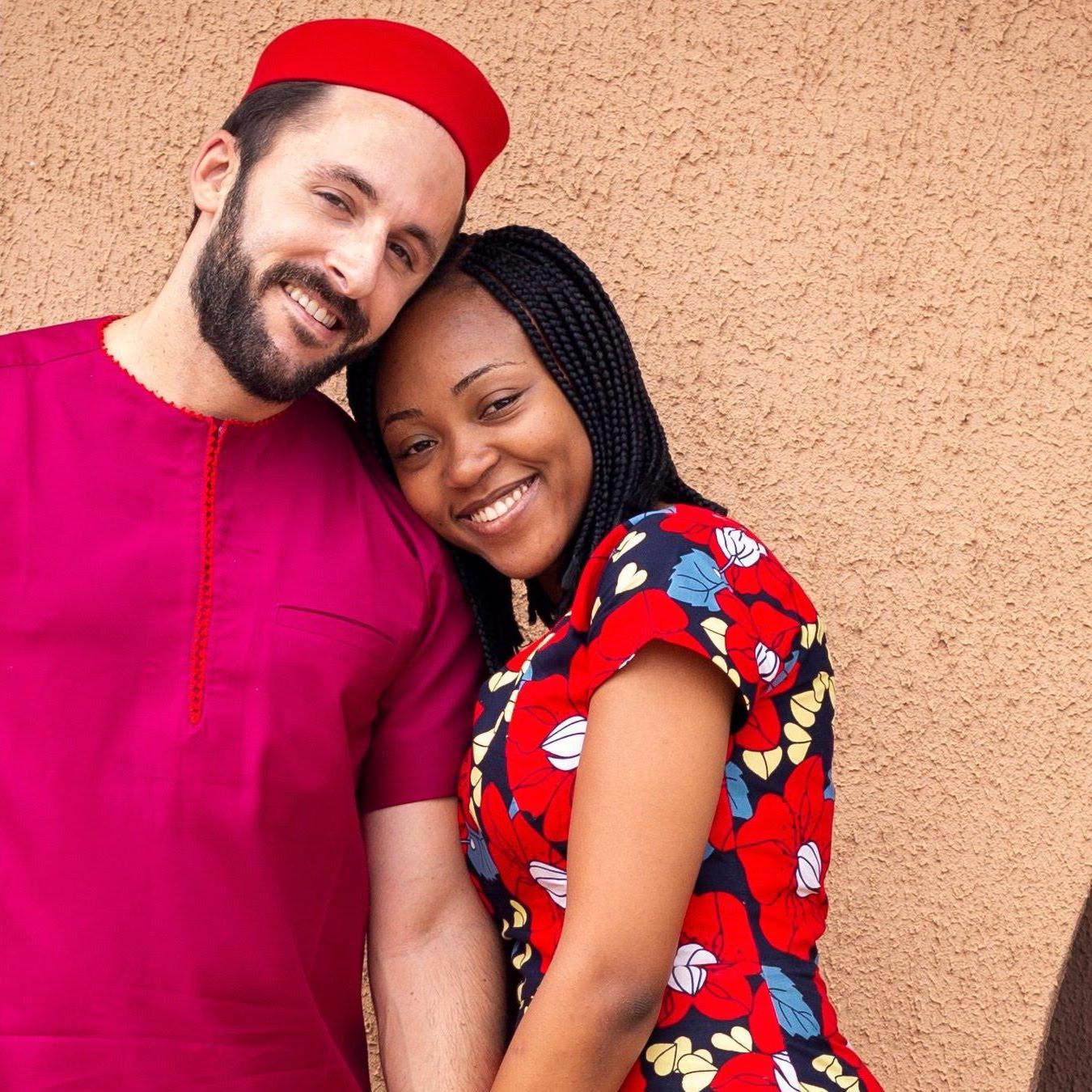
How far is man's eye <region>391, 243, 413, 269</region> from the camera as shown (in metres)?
2.04

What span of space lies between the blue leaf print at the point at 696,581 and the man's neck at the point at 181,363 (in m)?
0.69

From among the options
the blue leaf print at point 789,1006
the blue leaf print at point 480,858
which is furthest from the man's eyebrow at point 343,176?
the blue leaf print at point 789,1006

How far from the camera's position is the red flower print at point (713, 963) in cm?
172

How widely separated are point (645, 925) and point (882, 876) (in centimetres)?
111

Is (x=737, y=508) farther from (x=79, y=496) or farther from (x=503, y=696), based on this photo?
(x=79, y=496)

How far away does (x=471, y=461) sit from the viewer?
200 cm

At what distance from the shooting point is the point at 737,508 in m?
2.67

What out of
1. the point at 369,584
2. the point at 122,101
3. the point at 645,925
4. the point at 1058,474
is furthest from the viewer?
the point at 122,101

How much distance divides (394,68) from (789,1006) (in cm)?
143

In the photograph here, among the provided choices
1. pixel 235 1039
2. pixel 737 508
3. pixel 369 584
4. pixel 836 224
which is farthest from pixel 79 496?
pixel 836 224

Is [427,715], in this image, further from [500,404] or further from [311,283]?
[311,283]

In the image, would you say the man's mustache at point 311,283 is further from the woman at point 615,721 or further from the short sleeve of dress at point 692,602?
the short sleeve of dress at point 692,602

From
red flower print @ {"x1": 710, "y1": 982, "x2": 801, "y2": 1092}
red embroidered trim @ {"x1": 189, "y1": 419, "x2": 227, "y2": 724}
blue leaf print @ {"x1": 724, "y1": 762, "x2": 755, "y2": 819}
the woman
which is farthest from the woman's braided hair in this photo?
red flower print @ {"x1": 710, "y1": 982, "x2": 801, "y2": 1092}

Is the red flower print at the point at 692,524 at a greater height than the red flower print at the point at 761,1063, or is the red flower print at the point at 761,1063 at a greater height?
the red flower print at the point at 692,524
